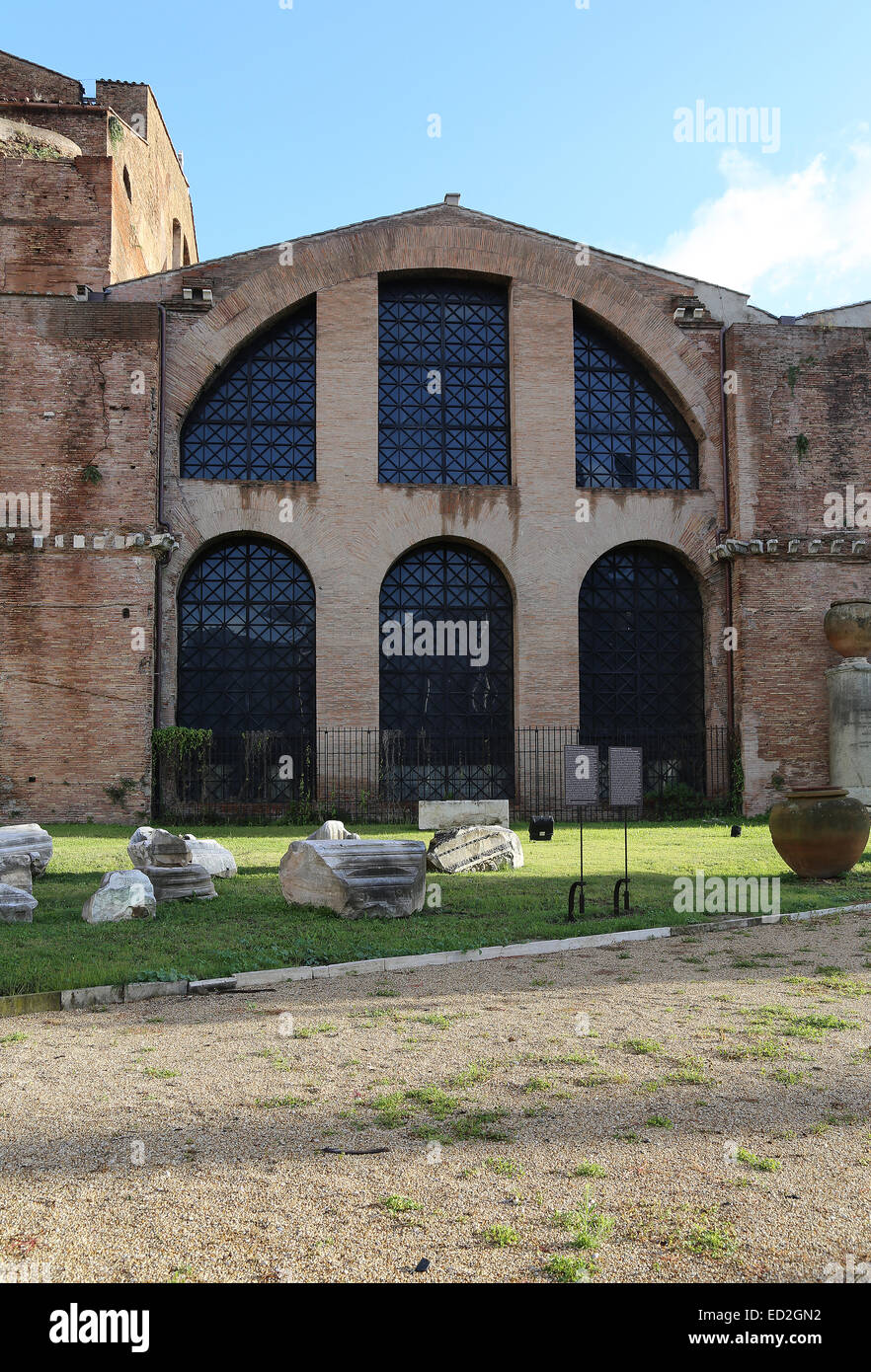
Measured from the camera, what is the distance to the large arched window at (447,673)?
2130 centimetres

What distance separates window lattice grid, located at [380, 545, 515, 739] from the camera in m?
21.6

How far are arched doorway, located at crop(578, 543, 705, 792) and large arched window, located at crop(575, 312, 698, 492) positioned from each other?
5.77 feet

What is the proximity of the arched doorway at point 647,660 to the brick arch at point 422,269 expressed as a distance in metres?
3.44

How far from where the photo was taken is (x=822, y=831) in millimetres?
10688

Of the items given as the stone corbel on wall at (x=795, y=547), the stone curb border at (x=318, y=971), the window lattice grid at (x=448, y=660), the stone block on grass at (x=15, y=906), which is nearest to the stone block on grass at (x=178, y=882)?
the stone block on grass at (x=15, y=906)

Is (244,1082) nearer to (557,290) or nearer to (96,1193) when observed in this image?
(96,1193)

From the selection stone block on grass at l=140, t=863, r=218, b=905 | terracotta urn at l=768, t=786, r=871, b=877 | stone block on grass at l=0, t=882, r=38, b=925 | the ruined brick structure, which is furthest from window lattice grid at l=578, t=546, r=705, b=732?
stone block on grass at l=0, t=882, r=38, b=925

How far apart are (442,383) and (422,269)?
241 centimetres

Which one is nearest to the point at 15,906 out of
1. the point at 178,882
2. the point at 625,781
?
the point at 178,882

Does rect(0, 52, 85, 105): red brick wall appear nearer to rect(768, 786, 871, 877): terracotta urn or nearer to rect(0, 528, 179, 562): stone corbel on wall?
rect(0, 528, 179, 562): stone corbel on wall

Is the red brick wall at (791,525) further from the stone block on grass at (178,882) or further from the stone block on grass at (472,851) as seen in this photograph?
the stone block on grass at (178,882)

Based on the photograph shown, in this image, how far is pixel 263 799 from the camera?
66.9ft

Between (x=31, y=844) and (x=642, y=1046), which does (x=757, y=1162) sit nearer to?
(x=642, y=1046)

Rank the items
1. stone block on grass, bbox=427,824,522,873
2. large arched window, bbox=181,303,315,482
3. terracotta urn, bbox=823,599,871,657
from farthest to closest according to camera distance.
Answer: large arched window, bbox=181,303,315,482, terracotta urn, bbox=823,599,871,657, stone block on grass, bbox=427,824,522,873
